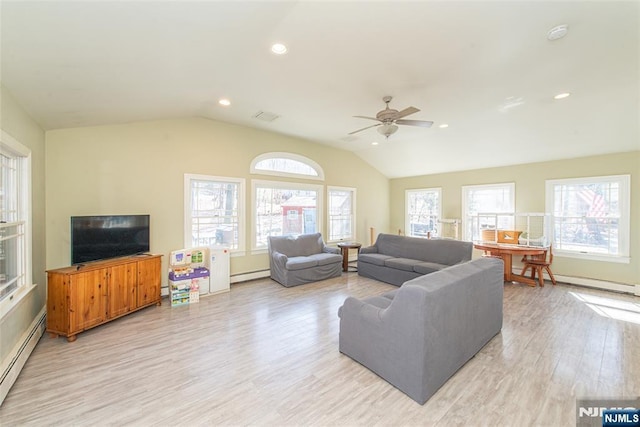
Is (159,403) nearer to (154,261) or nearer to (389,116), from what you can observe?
(154,261)

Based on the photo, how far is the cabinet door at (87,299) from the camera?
2912 mm

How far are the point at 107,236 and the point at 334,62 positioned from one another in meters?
3.76

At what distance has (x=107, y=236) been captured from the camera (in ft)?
11.5

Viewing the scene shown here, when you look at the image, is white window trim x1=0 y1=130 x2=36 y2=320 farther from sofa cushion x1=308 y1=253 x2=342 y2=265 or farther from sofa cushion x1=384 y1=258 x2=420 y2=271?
sofa cushion x1=384 y1=258 x2=420 y2=271

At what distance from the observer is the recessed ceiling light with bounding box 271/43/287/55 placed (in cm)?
254

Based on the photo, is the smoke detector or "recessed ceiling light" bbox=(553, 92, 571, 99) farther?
"recessed ceiling light" bbox=(553, 92, 571, 99)

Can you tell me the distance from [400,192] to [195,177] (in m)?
6.09

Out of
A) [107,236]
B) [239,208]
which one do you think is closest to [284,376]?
[107,236]

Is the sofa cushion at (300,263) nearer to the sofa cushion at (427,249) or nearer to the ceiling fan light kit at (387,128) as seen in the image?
the sofa cushion at (427,249)

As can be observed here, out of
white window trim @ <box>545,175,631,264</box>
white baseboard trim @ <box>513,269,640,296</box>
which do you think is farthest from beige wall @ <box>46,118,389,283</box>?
white baseboard trim @ <box>513,269,640,296</box>

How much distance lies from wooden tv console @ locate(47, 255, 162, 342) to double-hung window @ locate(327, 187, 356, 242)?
4.31 metres

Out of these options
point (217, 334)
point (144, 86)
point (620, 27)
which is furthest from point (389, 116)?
point (217, 334)

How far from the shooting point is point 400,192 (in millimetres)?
8305

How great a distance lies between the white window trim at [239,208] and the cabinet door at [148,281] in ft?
2.72
